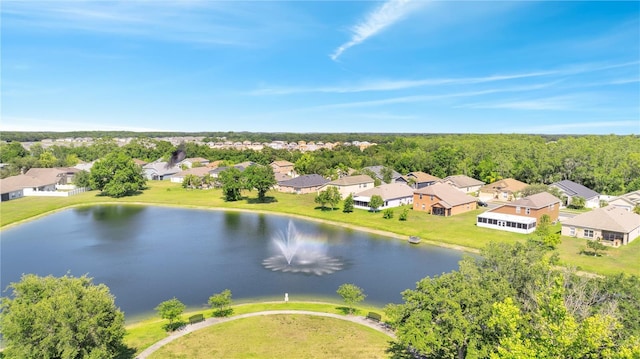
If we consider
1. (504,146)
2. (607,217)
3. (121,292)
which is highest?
(504,146)

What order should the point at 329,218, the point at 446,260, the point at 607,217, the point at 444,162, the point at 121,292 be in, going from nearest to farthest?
the point at 121,292, the point at 446,260, the point at 607,217, the point at 329,218, the point at 444,162

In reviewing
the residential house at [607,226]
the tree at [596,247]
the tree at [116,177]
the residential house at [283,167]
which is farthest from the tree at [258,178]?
the tree at [596,247]

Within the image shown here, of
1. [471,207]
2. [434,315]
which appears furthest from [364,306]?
[471,207]

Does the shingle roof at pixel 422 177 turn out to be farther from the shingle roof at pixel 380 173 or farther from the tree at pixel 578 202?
the tree at pixel 578 202

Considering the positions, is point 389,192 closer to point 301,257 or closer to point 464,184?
point 464,184

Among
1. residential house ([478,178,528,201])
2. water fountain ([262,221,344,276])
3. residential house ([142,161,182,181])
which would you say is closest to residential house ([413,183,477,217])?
residential house ([478,178,528,201])

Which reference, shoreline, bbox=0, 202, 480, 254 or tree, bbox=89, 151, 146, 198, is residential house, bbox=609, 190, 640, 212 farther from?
tree, bbox=89, 151, 146, 198

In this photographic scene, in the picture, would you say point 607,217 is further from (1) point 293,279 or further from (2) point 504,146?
(2) point 504,146

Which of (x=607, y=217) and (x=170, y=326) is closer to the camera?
(x=170, y=326)
